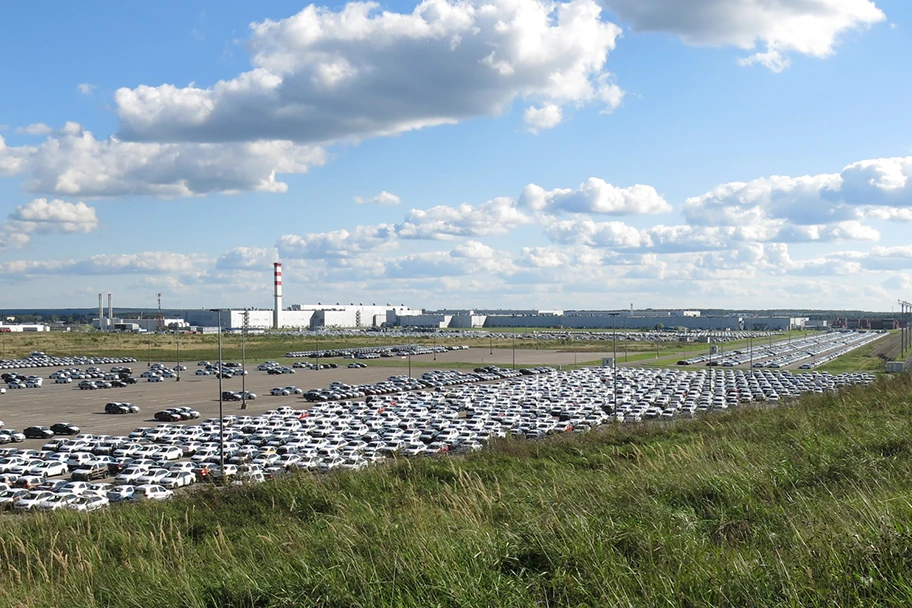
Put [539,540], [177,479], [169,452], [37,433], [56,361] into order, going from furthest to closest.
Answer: [56,361] < [37,433] < [169,452] < [177,479] < [539,540]

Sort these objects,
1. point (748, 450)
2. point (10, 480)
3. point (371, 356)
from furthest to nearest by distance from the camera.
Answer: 1. point (371, 356)
2. point (10, 480)
3. point (748, 450)

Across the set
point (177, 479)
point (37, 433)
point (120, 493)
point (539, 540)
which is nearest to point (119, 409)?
point (37, 433)

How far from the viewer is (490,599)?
19.2ft

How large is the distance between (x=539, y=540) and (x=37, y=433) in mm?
45482

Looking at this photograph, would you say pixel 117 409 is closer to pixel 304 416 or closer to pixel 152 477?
pixel 304 416

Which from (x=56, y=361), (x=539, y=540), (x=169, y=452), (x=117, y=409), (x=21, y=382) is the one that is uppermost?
(x=539, y=540)

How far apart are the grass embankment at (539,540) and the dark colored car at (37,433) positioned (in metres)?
35.0

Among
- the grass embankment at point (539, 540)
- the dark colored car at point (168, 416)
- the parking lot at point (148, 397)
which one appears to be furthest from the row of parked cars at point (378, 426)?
the parking lot at point (148, 397)

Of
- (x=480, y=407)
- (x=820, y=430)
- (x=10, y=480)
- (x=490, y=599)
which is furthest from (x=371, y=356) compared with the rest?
(x=490, y=599)

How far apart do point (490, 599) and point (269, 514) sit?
24.3 ft

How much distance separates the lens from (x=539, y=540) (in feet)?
23.4

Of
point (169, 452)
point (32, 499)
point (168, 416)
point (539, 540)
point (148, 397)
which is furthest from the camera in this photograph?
point (148, 397)

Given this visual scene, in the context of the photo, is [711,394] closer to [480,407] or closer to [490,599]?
[480,407]

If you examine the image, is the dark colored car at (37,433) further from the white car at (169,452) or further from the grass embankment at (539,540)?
the grass embankment at (539,540)
